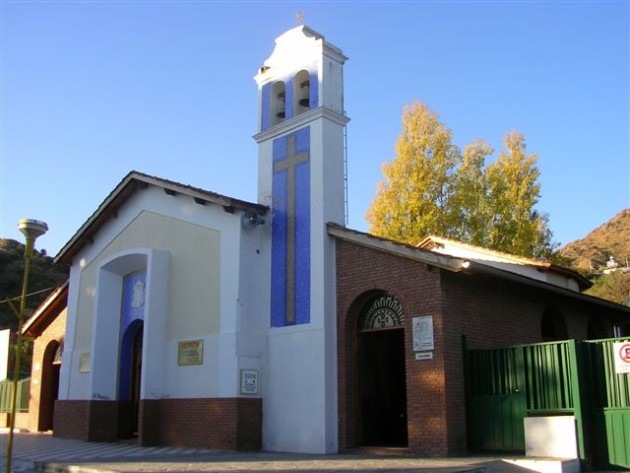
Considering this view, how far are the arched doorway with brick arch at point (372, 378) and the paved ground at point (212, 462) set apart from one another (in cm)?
108

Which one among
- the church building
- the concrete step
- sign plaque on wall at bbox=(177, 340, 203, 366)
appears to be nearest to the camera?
the concrete step

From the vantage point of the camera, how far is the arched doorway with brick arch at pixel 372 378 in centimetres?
1403

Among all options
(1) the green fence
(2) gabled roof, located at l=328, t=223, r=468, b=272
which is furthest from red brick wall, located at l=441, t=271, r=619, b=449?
(1) the green fence

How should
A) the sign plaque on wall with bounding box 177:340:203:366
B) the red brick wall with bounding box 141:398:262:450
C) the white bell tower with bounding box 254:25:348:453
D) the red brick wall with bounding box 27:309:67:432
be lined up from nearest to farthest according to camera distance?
the white bell tower with bounding box 254:25:348:453 → the red brick wall with bounding box 141:398:262:450 → the sign plaque on wall with bounding box 177:340:203:366 → the red brick wall with bounding box 27:309:67:432

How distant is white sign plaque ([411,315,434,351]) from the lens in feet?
41.9

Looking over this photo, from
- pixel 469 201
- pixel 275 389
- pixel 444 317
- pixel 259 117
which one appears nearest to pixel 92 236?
pixel 259 117

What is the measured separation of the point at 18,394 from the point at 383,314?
17386mm

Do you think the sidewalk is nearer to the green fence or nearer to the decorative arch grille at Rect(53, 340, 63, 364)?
the decorative arch grille at Rect(53, 340, 63, 364)

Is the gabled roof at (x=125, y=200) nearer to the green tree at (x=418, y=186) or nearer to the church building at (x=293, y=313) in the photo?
the church building at (x=293, y=313)

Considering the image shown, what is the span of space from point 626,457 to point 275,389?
283 inches

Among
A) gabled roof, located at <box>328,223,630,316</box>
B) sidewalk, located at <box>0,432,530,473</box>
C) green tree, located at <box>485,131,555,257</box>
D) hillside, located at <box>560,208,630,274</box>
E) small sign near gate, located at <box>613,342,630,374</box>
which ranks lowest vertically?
sidewalk, located at <box>0,432,530,473</box>

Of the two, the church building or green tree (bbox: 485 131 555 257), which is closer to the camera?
the church building

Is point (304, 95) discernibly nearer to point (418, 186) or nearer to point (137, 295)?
point (137, 295)

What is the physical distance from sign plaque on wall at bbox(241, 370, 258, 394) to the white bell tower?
9.5 inches
